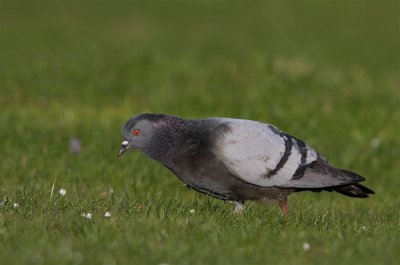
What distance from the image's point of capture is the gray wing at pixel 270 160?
7.35 m

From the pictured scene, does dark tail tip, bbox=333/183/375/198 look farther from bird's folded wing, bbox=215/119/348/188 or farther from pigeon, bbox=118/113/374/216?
bird's folded wing, bbox=215/119/348/188

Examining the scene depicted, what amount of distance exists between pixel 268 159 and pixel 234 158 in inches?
12.1

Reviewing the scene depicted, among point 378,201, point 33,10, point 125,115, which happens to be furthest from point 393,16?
point 378,201

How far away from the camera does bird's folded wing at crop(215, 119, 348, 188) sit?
289 inches

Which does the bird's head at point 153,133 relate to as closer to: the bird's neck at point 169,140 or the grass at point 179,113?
the bird's neck at point 169,140

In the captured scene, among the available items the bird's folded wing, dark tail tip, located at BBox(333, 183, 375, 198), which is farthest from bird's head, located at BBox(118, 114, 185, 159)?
dark tail tip, located at BBox(333, 183, 375, 198)

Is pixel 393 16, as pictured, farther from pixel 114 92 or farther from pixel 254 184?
pixel 254 184

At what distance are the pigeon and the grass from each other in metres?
0.21

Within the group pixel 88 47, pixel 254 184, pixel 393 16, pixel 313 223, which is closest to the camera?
pixel 313 223

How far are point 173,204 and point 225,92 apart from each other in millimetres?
6511

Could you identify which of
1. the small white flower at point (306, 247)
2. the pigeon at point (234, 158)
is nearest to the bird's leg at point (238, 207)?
the pigeon at point (234, 158)

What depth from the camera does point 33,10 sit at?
25.5 m

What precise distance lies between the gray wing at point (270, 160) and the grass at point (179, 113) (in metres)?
0.27

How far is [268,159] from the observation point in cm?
745
